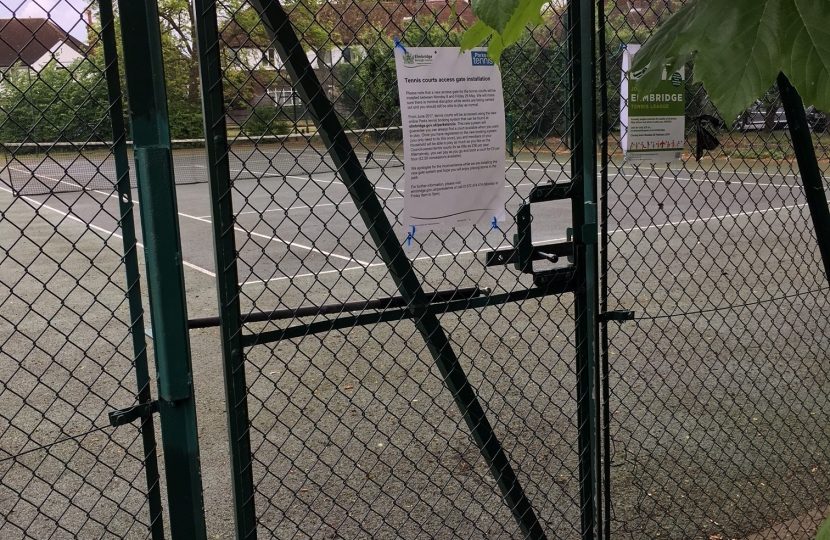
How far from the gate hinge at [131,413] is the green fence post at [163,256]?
0.09 metres

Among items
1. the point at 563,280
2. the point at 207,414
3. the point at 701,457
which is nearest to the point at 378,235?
the point at 563,280

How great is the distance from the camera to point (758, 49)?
120cm

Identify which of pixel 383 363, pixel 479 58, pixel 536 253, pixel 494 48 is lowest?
pixel 383 363

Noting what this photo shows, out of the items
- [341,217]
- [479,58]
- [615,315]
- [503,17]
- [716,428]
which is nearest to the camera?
[503,17]

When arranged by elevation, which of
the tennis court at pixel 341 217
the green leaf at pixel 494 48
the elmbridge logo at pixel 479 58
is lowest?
the tennis court at pixel 341 217

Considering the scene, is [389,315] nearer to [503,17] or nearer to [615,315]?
[615,315]

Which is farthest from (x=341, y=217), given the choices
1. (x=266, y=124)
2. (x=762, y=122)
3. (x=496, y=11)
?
(x=496, y=11)

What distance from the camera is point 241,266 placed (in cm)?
996

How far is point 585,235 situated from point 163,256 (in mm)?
1380

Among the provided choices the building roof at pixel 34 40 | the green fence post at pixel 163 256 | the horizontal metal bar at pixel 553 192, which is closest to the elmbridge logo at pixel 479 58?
the horizontal metal bar at pixel 553 192

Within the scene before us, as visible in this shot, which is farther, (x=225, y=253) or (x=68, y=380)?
(x=68, y=380)

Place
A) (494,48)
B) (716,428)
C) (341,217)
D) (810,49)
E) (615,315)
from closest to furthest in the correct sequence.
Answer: (810,49)
(494,48)
(615,315)
(716,428)
(341,217)

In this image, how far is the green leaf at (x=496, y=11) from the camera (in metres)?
1.36

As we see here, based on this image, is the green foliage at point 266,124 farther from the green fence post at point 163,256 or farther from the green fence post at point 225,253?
the green fence post at point 163,256
